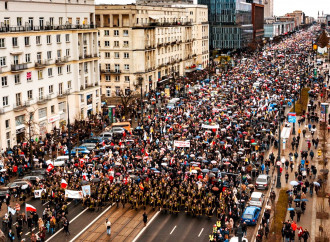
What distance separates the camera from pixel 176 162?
47.6 m

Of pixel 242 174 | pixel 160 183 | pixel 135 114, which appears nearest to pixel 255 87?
pixel 135 114

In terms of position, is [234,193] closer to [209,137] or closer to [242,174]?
[242,174]

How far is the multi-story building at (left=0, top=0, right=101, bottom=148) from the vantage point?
5822cm

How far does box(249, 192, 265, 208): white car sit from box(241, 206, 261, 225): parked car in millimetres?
1911

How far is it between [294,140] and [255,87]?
120 ft

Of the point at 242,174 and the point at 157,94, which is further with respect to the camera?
the point at 157,94

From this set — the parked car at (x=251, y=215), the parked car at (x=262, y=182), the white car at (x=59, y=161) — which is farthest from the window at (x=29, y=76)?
the parked car at (x=251, y=215)

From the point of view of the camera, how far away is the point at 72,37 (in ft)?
237

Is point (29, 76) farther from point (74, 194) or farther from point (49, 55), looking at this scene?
point (74, 194)

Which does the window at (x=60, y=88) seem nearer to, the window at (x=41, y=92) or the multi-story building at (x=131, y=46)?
the window at (x=41, y=92)

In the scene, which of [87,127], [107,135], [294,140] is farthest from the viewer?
[87,127]

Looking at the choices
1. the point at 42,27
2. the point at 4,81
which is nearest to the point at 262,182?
the point at 4,81

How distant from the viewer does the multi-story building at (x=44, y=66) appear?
191 ft

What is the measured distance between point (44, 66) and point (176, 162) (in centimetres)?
2702
